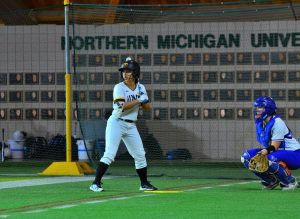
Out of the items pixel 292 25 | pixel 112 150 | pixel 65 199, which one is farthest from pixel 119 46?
pixel 65 199

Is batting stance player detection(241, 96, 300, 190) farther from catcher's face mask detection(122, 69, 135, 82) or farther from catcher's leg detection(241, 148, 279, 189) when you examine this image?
catcher's face mask detection(122, 69, 135, 82)

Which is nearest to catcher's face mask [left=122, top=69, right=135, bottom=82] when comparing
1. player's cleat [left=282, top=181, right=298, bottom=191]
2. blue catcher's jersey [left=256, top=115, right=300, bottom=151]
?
blue catcher's jersey [left=256, top=115, right=300, bottom=151]

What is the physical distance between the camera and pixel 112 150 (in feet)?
42.7

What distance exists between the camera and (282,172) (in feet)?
42.6

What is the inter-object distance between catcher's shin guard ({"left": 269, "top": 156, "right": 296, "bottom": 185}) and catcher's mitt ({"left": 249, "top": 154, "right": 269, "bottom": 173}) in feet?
0.32

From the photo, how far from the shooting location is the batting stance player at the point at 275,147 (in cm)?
1295

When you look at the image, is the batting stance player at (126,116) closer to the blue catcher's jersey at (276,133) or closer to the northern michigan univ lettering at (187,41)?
the blue catcher's jersey at (276,133)

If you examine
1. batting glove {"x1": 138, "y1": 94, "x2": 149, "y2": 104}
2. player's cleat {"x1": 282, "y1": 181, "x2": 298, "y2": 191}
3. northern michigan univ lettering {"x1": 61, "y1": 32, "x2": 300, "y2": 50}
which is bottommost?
player's cleat {"x1": 282, "y1": 181, "x2": 298, "y2": 191}

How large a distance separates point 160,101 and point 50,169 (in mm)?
4110

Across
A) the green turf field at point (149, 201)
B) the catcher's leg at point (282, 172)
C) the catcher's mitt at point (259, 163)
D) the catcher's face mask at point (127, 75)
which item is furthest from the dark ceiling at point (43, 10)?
the catcher's mitt at point (259, 163)

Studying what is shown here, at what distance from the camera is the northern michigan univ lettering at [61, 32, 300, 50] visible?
20.8 metres

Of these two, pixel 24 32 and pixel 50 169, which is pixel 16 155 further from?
pixel 50 169

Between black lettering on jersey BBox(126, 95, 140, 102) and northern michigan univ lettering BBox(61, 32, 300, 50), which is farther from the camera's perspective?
northern michigan univ lettering BBox(61, 32, 300, 50)

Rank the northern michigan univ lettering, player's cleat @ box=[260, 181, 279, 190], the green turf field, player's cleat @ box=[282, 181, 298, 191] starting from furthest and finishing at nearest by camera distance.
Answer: the northern michigan univ lettering, player's cleat @ box=[260, 181, 279, 190], player's cleat @ box=[282, 181, 298, 191], the green turf field
